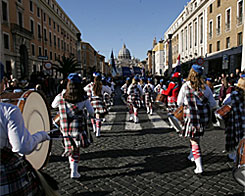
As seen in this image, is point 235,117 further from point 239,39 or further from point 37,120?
point 239,39

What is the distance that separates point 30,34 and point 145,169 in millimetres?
28915

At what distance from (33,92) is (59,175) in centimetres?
190

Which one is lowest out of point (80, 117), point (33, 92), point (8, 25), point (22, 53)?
point (80, 117)

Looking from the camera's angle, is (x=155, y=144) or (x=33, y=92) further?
(x=155, y=144)

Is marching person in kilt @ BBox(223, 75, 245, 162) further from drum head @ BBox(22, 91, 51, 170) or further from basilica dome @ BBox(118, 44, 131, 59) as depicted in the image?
basilica dome @ BBox(118, 44, 131, 59)

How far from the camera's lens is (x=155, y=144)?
5.57 metres

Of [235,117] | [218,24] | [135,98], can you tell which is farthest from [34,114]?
[218,24]

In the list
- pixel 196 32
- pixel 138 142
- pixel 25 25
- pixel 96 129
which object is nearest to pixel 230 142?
pixel 138 142

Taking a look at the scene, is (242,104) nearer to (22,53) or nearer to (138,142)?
(138,142)

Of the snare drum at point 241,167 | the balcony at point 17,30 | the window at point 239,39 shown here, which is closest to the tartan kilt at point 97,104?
the snare drum at point 241,167

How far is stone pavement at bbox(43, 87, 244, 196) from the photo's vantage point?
3334 millimetres

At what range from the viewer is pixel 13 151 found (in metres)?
1.73

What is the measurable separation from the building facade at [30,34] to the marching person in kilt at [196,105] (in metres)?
12.1

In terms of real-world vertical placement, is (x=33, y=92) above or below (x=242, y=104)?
above
